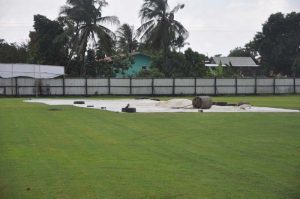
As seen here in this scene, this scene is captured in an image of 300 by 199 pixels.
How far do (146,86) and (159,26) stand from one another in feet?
24.3

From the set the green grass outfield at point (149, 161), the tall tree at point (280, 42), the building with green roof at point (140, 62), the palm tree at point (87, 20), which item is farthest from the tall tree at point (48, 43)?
the green grass outfield at point (149, 161)

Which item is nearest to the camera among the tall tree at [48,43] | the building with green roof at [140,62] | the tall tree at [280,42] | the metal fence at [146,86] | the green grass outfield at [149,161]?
the green grass outfield at [149,161]

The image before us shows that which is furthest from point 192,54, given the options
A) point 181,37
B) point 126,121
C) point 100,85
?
point 126,121

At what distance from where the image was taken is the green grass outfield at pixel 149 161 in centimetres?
664

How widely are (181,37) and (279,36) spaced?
19501 mm

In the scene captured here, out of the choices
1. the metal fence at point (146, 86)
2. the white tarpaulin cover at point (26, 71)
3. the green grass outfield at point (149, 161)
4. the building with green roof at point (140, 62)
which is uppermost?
the building with green roof at point (140, 62)

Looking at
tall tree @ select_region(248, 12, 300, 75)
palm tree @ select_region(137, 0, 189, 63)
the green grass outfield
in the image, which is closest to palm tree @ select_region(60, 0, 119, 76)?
palm tree @ select_region(137, 0, 189, 63)

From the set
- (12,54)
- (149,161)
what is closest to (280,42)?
(12,54)

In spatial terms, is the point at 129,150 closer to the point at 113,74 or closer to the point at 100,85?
the point at 100,85

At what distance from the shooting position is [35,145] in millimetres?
10852

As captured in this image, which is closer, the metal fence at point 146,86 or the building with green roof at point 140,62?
the metal fence at point 146,86

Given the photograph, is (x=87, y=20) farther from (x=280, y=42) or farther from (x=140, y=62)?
(x=280, y=42)

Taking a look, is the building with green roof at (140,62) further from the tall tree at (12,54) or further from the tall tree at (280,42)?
the tall tree at (280,42)

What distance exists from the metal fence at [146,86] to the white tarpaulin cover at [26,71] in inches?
93.8
